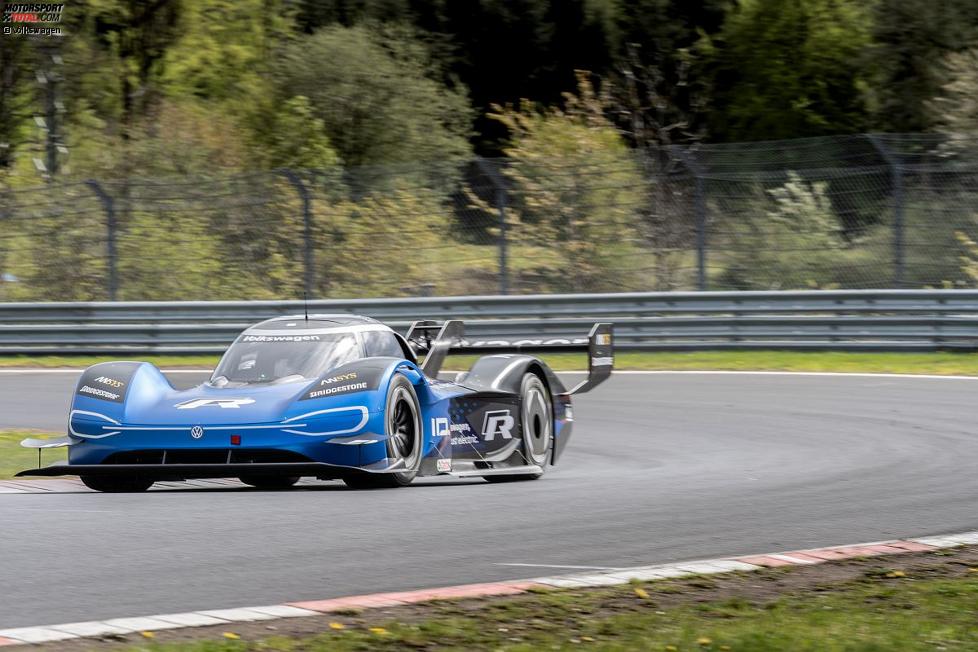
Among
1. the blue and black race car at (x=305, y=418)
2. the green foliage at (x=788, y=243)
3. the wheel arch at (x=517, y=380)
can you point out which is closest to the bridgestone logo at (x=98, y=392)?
the blue and black race car at (x=305, y=418)

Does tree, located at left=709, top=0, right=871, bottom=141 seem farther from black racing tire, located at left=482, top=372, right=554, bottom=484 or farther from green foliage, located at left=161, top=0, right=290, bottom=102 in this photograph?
black racing tire, located at left=482, top=372, right=554, bottom=484

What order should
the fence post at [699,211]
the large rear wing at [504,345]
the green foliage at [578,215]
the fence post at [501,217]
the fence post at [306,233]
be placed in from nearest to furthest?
the large rear wing at [504,345]
the fence post at [699,211]
the fence post at [501,217]
the green foliage at [578,215]
the fence post at [306,233]

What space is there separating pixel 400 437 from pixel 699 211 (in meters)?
12.0

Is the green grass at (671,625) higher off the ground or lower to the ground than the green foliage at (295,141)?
lower

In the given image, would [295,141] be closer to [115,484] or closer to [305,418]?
[115,484]

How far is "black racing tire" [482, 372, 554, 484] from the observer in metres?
10.8

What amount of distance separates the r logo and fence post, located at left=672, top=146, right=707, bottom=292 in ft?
34.7

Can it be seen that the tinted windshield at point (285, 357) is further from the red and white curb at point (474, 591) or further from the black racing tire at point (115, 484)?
the red and white curb at point (474, 591)

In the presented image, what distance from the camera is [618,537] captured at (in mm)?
7605

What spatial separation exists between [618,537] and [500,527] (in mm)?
639

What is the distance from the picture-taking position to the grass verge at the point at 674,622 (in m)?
5.25

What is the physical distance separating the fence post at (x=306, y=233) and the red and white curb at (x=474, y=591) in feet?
50.8

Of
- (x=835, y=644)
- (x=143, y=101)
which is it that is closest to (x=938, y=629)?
(x=835, y=644)

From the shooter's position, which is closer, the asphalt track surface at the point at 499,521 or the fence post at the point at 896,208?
the asphalt track surface at the point at 499,521
